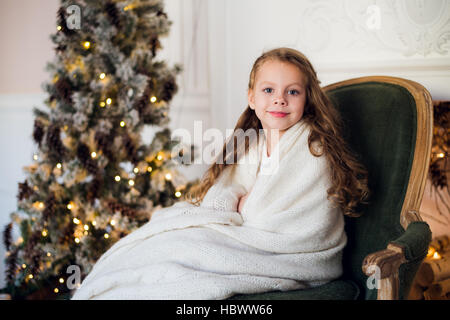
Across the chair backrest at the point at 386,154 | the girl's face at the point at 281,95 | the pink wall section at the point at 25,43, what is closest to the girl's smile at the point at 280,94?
the girl's face at the point at 281,95

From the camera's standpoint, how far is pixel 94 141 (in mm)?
2020

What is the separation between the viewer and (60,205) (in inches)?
80.5

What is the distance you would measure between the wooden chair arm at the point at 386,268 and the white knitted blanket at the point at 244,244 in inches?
9.2

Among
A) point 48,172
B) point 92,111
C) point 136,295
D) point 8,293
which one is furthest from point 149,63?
point 8,293

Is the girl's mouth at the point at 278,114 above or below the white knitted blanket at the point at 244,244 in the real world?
above

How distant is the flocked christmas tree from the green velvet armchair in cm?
101

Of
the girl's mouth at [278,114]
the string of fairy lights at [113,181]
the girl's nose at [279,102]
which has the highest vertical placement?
the girl's nose at [279,102]

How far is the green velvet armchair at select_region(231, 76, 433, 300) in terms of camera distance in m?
1.17

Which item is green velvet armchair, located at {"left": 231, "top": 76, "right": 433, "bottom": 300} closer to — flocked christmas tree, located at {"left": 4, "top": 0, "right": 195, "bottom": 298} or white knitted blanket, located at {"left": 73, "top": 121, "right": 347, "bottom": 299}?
white knitted blanket, located at {"left": 73, "top": 121, "right": 347, "bottom": 299}

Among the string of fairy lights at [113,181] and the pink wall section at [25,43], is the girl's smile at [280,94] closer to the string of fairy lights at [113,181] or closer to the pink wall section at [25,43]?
the string of fairy lights at [113,181]

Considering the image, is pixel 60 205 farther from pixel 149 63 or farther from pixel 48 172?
pixel 149 63

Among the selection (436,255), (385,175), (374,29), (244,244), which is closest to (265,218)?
(244,244)

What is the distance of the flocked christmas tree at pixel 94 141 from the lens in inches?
78.0

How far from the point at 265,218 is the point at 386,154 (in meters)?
0.48
